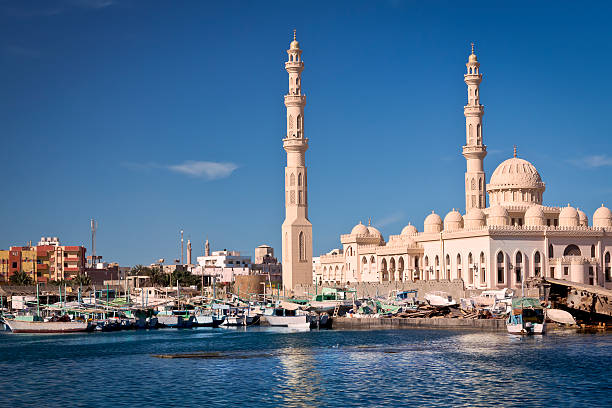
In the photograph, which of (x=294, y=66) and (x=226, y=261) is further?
(x=226, y=261)

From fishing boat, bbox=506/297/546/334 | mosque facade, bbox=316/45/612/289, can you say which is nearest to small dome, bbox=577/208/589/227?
mosque facade, bbox=316/45/612/289

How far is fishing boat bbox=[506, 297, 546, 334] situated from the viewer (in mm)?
66688

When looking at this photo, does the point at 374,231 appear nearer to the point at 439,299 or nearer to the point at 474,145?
the point at 474,145

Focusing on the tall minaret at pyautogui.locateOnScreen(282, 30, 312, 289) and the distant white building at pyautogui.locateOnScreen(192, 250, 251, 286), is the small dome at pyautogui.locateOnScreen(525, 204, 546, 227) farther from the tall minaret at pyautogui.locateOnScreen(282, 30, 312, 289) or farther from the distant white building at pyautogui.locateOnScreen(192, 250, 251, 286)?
the distant white building at pyautogui.locateOnScreen(192, 250, 251, 286)

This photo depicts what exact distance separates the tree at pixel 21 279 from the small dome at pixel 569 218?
75.5 m

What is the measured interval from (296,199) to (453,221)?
19.0m

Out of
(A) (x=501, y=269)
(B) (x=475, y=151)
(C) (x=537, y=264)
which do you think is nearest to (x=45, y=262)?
(B) (x=475, y=151)

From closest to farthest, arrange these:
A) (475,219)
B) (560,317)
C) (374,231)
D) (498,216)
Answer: (560,317), (498,216), (475,219), (374,231)

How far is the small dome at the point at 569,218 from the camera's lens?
9644 cm

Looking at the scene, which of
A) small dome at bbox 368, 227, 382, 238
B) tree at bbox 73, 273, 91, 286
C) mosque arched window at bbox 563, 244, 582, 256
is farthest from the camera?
tree at bbox 73, 273, 91, 286

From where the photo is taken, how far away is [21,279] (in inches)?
5162

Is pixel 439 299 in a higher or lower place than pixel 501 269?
lower

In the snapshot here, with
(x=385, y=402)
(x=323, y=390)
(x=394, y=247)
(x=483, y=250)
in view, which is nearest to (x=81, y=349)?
(x=323, y=390)

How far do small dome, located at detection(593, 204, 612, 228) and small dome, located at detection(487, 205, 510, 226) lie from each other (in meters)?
10.8
